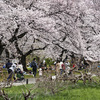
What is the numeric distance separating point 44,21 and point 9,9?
3129mm

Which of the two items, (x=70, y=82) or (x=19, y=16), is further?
(x=19, y=16)

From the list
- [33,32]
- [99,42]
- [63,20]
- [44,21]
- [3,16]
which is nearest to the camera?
[3,16]

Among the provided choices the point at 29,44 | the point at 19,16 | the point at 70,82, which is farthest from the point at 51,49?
the point at 70,82

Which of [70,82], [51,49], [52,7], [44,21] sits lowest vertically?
[70,82]

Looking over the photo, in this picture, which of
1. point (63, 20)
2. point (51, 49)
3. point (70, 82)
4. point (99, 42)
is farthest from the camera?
point (51, 49)

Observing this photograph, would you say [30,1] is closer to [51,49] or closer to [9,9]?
[9,9]

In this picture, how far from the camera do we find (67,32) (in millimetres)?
22094

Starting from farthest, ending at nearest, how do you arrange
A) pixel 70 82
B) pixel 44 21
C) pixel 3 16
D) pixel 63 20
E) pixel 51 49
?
pixel 51 49, pixel 63 20, pixel 44 21, pixel 3 16, pixel 70 82

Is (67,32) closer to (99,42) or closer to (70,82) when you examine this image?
(99,42)

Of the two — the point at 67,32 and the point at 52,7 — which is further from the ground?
the point at 52,7

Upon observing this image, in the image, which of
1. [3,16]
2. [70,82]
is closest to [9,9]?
[3,16]

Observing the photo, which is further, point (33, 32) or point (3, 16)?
point (33, 32)

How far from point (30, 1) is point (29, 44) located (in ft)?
27.9

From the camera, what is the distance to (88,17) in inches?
928
